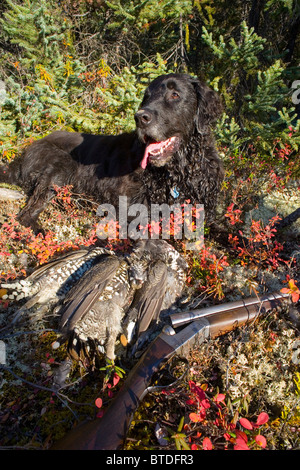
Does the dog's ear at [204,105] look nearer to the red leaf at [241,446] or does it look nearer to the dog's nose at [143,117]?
the dog's nose at [143,117]

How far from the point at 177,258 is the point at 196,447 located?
2.05 m

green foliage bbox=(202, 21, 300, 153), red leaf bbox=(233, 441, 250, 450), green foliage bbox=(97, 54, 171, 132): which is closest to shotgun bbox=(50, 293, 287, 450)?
red leaf bbox=(233, 441, 250, 450)

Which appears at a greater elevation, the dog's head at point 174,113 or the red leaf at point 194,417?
the dog's head at point 174,113

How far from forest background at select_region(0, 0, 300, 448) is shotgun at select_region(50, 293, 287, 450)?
0.26 meters

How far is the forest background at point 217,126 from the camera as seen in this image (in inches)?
89.2

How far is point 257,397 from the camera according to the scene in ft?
7.47

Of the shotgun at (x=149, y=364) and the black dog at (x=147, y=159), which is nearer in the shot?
the shotgun at (x=149, y=364)

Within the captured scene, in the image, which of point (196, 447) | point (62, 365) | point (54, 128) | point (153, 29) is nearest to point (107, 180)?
point (54, 128)

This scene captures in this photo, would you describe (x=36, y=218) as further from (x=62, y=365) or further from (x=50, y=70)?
(x=50, y=70)

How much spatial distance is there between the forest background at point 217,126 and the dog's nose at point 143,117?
1.61 m

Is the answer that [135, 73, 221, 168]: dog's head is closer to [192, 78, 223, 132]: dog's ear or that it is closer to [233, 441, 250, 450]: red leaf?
[192, 78, 223, 132]: dog's ear

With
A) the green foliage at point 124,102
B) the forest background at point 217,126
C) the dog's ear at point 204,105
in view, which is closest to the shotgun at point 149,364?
the forest background at point 217,126

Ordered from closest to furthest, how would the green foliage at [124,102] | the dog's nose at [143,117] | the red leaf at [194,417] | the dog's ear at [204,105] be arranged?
the red leaf at [194,417]
the dog's nose at [143,117]
the dog's ear at [204,105]
the green foliage at [124,102]

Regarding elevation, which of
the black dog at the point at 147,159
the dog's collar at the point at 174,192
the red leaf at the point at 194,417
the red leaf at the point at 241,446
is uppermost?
the black dog at the point at 147,159
